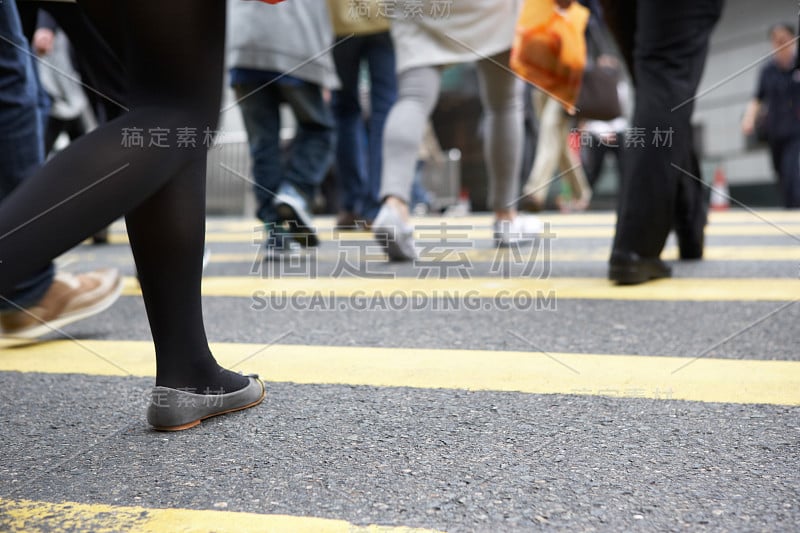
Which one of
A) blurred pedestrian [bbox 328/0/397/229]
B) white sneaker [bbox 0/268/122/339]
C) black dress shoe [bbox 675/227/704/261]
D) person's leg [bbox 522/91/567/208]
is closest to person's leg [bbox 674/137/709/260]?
black dress shoe [bbox 675/227/704/261]

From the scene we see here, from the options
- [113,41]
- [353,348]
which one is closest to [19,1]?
[113,41]

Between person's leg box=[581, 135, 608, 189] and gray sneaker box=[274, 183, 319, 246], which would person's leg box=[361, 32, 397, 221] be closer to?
gray sneaker box=[274, 183, 319, 246]

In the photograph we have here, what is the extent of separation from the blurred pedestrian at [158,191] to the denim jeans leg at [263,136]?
263 cm

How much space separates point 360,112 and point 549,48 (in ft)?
7.60

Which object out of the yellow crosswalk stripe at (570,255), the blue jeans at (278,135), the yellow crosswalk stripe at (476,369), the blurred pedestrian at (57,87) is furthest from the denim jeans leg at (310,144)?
the yellow crosswalk stripe at (476,369)

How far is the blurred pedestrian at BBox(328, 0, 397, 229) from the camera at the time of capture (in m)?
4.46

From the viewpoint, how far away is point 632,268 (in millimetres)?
2826

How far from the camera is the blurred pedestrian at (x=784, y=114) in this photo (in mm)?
7522

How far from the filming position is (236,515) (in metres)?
1.06

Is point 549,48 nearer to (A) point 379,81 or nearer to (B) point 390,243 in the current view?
(B) point 390,243

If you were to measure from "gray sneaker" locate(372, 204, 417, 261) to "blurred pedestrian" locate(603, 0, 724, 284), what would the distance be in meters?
1.01

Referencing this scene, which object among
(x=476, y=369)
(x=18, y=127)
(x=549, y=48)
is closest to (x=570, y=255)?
(x=549, y=48)

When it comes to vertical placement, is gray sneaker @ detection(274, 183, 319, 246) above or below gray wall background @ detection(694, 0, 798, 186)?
below

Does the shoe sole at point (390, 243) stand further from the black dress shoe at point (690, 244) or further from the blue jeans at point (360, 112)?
the blue jeans at point (360, 112)
